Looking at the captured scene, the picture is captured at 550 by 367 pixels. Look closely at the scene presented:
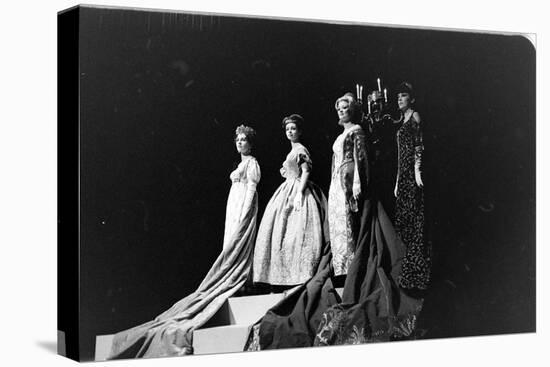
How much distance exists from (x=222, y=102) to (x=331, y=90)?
2.75ft

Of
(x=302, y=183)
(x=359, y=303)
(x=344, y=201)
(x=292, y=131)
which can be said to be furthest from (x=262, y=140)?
(x=359, y=303)

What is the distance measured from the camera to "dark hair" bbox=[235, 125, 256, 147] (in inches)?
318

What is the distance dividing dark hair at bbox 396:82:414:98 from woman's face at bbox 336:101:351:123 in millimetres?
445

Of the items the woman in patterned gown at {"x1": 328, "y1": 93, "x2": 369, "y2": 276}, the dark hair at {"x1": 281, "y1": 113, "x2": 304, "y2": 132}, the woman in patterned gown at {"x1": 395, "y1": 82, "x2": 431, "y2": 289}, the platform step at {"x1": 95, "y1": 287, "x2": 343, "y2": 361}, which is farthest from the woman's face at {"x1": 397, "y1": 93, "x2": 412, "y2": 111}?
the platform step at {"x1": 95, "y1": 287, "x2": 343, "y2": 361}

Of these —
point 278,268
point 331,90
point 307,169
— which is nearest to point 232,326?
point 278,268

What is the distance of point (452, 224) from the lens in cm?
885

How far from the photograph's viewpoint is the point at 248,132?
810 cm

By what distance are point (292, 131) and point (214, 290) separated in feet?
4.00

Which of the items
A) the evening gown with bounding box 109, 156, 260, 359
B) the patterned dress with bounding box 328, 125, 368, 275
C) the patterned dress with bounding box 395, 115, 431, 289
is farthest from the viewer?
the patterned dress with bounding box 395, 115, 431, 289

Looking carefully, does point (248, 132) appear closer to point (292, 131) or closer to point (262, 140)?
point (262, 140)

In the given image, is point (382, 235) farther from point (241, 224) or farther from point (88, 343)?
point (88, 343)

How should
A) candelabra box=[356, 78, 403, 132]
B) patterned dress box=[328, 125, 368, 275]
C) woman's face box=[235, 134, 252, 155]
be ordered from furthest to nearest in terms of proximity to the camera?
1. candelabra box=[356, 78, 403, 132]
2. patterned dress box=[328, 125, 368, 275]
3. woman's face box=[235, 134, 252, 155]

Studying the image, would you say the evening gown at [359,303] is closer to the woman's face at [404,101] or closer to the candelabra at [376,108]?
the candelabra at [376,108]

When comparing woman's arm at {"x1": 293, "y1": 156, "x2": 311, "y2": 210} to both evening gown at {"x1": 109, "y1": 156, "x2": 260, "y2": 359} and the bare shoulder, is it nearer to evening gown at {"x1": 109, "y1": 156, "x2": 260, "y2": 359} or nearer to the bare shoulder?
evening gown at {"x1": 109, "y1": 156, "x2": 260, "y2": 359}
